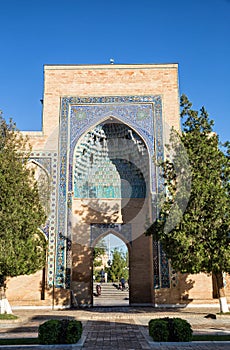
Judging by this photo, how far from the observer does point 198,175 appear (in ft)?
28.7

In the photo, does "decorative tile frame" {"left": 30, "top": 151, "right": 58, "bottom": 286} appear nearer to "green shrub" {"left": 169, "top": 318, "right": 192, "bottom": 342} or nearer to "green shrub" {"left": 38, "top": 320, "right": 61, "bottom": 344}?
"green shrub" {"left": 38, "top": 320, "right": 61, "bottom": 344}

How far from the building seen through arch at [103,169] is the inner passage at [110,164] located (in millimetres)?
34

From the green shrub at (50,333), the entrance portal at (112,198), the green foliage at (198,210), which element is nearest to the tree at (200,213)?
the green foliage at (198,210)

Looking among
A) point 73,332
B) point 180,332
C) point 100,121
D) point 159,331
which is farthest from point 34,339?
point 100,121

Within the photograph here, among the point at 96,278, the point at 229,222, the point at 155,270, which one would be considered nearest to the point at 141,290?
the point at 155,270

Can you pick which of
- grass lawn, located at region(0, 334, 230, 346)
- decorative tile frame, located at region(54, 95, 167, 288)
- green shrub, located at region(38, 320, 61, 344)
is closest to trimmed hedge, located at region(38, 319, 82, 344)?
green shrub, located at region(38, 320, 61, 344)

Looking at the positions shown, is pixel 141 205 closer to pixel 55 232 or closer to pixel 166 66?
pixel 55 232

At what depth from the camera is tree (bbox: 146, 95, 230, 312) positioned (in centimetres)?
834

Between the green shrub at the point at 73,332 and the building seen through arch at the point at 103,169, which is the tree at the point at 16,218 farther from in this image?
the green shrub at the point at 73,332

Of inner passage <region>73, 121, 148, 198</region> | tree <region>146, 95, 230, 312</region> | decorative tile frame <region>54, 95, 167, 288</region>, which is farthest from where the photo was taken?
inner passage <region>73, 121, 148, 198</region>

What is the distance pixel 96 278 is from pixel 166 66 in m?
20.4

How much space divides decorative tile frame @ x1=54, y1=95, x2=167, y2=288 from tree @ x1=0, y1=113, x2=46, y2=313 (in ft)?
6.89

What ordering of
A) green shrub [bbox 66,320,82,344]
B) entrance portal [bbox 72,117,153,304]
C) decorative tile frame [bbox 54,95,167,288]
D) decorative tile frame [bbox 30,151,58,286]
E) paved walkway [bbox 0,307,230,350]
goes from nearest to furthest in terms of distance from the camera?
paved walkway [bbox 0,307,230,350]
green shrub [bbox 66,320,82,344]
decorative tile frame [bbox 30,151,58,286]
decorative tile frame [bbox 54,95,167,288]
entrance portal [bbox 72,117,153,304]

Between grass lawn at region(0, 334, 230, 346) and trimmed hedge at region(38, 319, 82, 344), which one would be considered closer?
trimmed hedge at region(38, 319, 82, 344)
